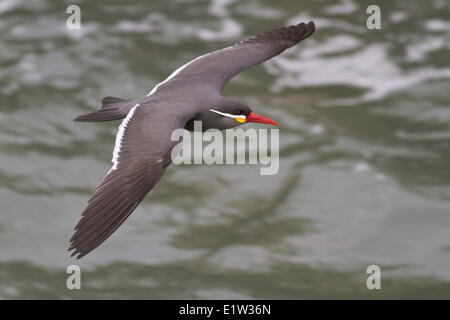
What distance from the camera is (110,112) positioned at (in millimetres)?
8672

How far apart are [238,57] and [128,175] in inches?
107

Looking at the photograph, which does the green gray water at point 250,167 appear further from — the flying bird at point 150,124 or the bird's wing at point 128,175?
the bird's wing at point 128,175

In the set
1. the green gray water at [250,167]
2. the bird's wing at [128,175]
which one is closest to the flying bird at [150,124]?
the bird's wing at [128,175]

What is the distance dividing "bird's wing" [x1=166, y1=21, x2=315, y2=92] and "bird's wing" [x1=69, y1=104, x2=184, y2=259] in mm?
1339

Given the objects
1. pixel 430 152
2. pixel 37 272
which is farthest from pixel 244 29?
pixel 37 272

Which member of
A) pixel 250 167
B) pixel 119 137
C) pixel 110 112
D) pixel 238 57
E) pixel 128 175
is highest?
pixel 250 167

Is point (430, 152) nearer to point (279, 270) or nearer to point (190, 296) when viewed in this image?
point (279, 270)

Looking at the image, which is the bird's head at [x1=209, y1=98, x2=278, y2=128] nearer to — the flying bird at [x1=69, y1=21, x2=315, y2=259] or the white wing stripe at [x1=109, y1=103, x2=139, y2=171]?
the flying bird at [x1=69, y1=21, x2=315, y2=259]

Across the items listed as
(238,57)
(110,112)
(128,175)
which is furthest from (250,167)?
(128,175)

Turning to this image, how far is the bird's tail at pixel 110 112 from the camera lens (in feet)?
27.8

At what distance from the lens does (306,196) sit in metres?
18.5

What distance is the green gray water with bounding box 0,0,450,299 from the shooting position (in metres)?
16.8

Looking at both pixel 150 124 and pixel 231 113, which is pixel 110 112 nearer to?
pixel 150 124
